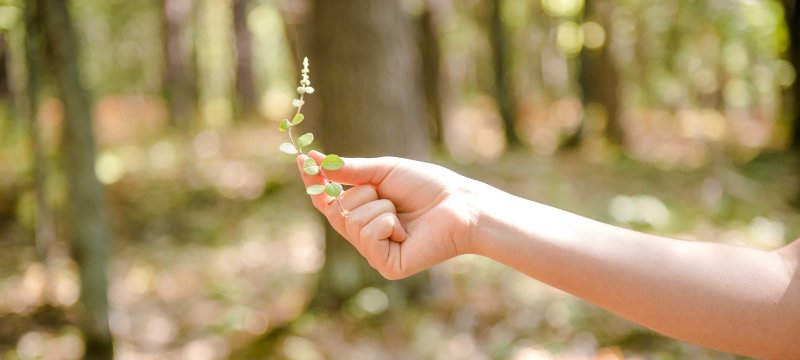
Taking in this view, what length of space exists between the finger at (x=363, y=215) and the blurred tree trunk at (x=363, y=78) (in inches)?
131

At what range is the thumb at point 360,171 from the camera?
2.06 meters

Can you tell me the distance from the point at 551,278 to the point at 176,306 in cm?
589

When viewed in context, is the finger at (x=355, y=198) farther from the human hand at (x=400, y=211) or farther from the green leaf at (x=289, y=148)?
the green leaf at (x=289, y=148)

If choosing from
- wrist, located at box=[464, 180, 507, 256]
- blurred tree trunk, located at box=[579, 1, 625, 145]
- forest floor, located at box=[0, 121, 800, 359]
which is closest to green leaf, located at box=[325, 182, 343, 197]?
wrist, located at box=[464, 180, 507, 256]

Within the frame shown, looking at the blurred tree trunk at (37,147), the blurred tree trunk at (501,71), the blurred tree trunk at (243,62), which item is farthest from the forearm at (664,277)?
the blurred tree trunk at (243,62)

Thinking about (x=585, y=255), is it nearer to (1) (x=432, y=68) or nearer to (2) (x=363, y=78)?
(2) (x=363, y=78)

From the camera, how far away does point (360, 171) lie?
6.88ft

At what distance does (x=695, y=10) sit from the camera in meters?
7.04

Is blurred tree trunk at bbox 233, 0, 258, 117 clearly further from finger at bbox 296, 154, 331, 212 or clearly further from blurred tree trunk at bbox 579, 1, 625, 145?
finger at bbox 296, 154, 331, 212

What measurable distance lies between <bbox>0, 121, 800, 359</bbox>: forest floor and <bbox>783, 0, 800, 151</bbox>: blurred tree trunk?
58cm

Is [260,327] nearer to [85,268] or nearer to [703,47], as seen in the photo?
[85,268]

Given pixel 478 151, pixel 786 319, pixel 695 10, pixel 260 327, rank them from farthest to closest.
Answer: pixel 478 151, pixel 695 10, pixel 260 327, pixel 786 319

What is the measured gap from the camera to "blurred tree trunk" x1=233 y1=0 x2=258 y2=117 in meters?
18.1

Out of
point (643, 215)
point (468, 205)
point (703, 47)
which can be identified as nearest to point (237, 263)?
point (643, 215)
